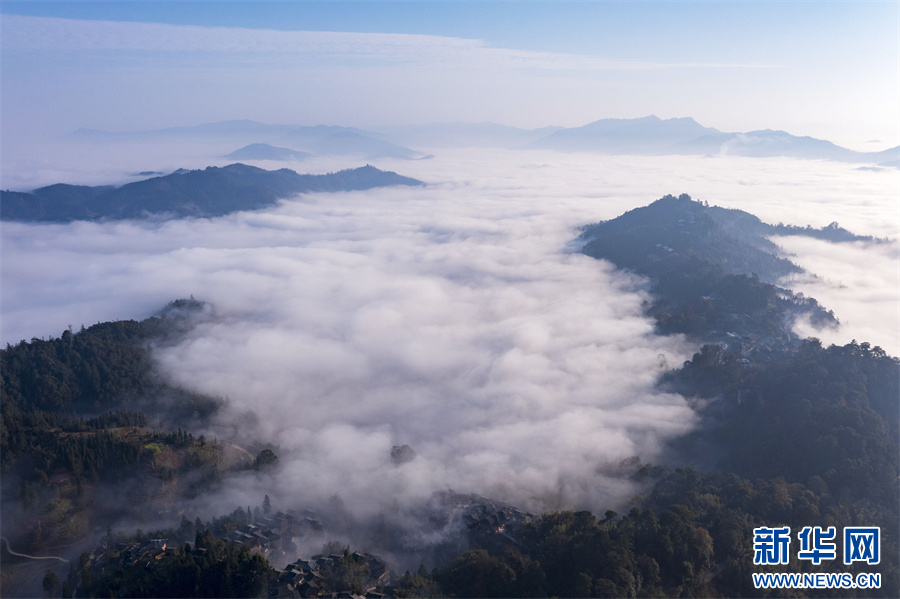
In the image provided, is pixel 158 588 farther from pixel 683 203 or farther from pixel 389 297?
pixel 683 203

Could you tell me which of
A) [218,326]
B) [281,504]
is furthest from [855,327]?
[218,326]

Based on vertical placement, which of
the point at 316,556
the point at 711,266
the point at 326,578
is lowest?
the point at 316,556

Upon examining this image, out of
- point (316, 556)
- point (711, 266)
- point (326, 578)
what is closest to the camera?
point (326, 578)

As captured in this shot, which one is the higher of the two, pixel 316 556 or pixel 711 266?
pixel 711 266

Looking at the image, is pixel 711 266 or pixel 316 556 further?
pixel 711 266

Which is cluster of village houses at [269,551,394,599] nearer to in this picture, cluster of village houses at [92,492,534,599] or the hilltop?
cluster of village houses at [92,492,534,599]

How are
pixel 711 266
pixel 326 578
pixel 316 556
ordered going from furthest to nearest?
1. pixel 711 266
2. pixel 316 556
3. pixel 326 578

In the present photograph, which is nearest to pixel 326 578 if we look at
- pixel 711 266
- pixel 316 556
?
pixel 316 556

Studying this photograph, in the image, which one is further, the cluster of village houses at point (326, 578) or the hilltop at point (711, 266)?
the hilltop at point (711, 266)

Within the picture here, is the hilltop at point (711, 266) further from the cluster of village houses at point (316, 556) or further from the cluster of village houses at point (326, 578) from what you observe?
the cluster of village houses at point (326, 578)

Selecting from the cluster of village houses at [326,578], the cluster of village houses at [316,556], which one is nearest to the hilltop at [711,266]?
the cluster of village houses at [316,556]

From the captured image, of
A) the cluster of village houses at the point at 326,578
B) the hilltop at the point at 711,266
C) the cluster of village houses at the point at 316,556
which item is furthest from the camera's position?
the hilltop at the point at 711,266

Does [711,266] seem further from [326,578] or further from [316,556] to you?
[326,578]
